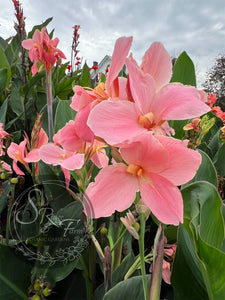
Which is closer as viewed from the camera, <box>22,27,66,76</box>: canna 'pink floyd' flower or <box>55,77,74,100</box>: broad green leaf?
<box>22,27,66,76</box>: canna 'pink floyd' flower

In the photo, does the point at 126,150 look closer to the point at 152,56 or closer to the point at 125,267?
the point at 152,56

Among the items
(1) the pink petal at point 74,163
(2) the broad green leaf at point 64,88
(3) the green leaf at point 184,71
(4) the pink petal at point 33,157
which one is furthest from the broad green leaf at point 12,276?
(2) the broad green leaf at point 64,88

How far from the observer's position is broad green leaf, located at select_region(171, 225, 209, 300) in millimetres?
443

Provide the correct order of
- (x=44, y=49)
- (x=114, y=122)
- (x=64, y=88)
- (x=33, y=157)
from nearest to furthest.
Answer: (x=114, y=122) < (x=33, y=157) < (x=44, y=49) < (x=64, y=88)

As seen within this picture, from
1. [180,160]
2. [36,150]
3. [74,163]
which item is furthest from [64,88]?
[180,160]

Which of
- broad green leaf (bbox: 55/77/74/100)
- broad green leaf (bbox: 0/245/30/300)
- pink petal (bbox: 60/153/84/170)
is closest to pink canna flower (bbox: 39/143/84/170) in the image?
pink petal (bbox: 60/153/84/170)

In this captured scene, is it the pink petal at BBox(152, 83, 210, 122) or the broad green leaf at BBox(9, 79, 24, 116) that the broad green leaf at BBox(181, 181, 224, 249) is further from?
the broad green leaf at BBox(9, 79, 24, 116)

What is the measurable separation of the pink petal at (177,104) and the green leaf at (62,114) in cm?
49

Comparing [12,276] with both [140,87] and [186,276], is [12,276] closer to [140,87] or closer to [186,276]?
[186,276]

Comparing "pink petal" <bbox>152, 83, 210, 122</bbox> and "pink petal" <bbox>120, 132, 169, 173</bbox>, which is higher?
"pink petal" <bbox>152, 83, 210, 122</bbox>

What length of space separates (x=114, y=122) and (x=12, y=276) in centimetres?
45

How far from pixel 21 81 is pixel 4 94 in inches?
7.0

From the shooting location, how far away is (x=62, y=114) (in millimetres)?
766

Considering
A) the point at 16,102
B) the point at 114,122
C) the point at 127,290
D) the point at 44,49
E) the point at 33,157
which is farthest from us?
the point at 16,102
